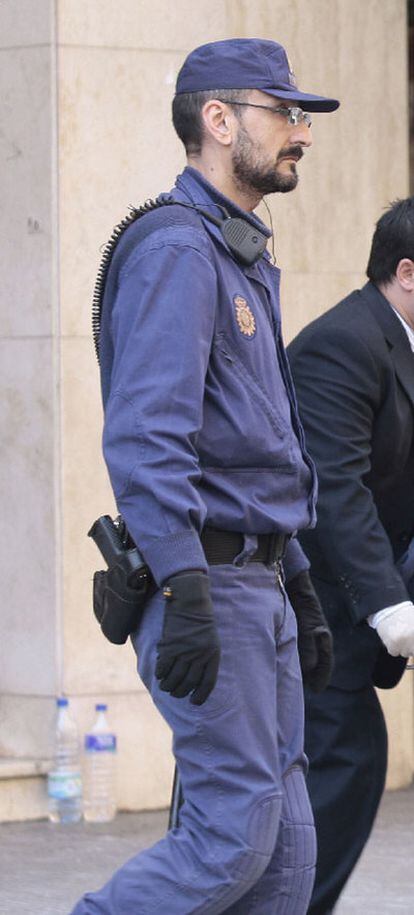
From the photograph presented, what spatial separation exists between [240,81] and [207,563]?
988 millimetres

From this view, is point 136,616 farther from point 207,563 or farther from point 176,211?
point 176,211

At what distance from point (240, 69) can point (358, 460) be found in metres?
1.18

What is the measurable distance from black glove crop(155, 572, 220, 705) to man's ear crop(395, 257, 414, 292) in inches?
67.8

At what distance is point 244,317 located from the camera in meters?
3.79

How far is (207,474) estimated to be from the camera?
12.2 feet

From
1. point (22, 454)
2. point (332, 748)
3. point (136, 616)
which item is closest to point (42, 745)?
point (22, 454)

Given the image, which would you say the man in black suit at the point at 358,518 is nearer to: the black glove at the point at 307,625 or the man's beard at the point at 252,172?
the black glove at the point at 307,625

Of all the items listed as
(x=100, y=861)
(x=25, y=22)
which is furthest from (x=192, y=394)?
(x=25, y=22)

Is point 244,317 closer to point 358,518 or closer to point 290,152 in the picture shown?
point 290,152

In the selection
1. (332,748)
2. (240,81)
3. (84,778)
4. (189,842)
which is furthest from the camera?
(84,778)

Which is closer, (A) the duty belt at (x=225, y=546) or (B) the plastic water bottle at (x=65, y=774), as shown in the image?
(A) the duty belt at (x=225, y=546)

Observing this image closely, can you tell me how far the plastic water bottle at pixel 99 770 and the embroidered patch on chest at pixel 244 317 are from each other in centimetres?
340

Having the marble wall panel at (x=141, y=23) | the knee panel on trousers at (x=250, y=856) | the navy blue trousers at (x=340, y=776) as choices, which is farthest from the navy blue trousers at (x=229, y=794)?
the marble wall panel at (x=141, y=23)

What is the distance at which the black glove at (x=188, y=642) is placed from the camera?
342cm
